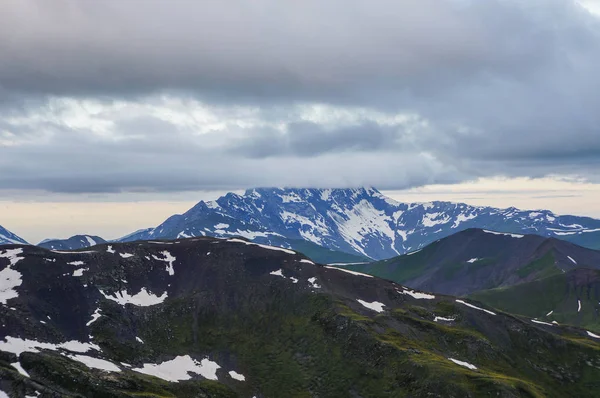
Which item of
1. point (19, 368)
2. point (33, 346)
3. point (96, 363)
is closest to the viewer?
point (19, 368)

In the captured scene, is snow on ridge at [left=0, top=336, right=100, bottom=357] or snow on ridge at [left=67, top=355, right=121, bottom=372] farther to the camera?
snow on ridge at [left=67, top=355, right=121, bottom=372]

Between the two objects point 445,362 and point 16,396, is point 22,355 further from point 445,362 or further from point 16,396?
point 445,362

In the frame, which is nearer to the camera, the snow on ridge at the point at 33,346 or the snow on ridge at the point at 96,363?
the snow on ridge at the point at 33,346

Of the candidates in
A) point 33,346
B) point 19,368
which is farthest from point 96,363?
point 19,368

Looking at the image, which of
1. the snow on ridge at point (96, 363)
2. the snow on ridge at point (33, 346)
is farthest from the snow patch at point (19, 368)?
the snow on ridge at point (96, 363)

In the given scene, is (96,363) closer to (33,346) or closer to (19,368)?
(33,346)

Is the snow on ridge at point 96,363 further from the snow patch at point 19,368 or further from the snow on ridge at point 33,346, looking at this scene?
the snow patch at point 19,368

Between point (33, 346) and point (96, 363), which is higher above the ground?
point (33, 346)

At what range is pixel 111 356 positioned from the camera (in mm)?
196750

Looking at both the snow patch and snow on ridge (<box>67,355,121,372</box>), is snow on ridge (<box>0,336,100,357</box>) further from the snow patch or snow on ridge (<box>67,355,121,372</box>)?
snow on ridge (<box>67,355,121,372</box>)

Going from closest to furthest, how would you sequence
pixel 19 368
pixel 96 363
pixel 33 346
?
pixel 19 368, pixel 33 346, pixel 96 363

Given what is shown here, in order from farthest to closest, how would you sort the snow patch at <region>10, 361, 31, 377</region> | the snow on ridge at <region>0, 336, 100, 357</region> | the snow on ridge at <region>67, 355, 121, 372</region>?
the snow on ridge at <region>67, 355, 121, 372</region> → the snow on ridge at <region>0, 336, 100, 357</region> → the snow patch at <region>10, 361, 31, 377</region>

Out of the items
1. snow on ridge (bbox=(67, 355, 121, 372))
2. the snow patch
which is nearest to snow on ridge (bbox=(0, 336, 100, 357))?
the snow patch

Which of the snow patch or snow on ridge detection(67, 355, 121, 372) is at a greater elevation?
the snow patch
